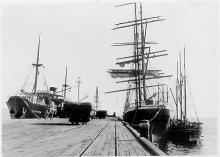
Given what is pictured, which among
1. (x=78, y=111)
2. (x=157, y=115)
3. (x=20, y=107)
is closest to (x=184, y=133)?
(x=157, y=115)

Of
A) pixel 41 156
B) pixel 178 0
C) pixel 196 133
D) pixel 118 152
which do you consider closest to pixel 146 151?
pixel 118 152

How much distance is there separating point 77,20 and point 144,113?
20.5 m

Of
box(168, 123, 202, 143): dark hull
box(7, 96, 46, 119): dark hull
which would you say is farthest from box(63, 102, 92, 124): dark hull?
box(7, 96, 46, 119): dark hull

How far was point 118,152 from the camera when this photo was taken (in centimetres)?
1142

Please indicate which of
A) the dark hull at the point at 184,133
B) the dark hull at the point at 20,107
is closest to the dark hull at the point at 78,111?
the dark hull at the point at 184,133

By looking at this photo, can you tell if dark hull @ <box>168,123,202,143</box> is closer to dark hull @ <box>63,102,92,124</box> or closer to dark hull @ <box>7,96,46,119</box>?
dark hull @ <box>63,102,92,124</box>

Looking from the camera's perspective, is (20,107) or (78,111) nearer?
(78,111)

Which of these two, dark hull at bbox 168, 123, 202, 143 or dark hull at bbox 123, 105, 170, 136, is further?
dark hull at bbox 168, 123, 202, 143

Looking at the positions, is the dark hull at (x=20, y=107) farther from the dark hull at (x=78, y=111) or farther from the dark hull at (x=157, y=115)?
the dark hull at (x=157, y=115)

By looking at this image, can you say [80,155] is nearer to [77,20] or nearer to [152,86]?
[77,20]

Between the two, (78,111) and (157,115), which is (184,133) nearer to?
(157,115)

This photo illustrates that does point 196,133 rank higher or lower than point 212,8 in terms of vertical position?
lower

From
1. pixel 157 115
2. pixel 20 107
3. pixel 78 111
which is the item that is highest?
pixel 20 107

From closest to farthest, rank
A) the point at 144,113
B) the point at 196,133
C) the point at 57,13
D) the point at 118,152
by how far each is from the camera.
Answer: the point at 118,152 < the point at 57,13 < the point at 144,113 < the point at 196,133
